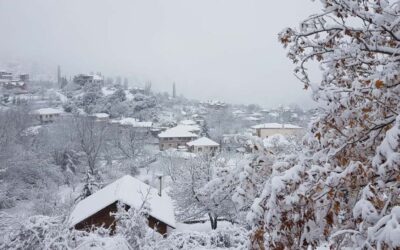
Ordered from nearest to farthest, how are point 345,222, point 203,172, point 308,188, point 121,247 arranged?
point 308,188 → point 345,222 → point 121,247 → point 203,172

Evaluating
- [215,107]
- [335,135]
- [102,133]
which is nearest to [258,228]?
[335,135]

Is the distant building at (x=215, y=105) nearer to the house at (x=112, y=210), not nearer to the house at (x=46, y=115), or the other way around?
the house at (x=46, y=115)

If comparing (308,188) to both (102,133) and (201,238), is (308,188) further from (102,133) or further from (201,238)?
(102,133)

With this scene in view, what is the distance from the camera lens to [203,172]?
25.0 meters

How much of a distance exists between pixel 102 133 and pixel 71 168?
17.5 ft

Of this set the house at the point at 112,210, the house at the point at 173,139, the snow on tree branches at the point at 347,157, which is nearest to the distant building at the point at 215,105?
the house at the point at 173,139

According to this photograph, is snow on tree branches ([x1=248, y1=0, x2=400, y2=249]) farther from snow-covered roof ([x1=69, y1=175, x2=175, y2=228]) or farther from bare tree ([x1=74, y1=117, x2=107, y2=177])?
bare tree ([x1=74, y1=117, x2=107, y2=177])

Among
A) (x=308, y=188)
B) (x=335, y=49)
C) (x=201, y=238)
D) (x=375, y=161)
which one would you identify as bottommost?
(x=201, y=238)

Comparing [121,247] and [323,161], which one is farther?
[121,247]

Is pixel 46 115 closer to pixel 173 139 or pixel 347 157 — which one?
pixel 173 139

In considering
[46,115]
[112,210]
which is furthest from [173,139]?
Answer: [112,210]

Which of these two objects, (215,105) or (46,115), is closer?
(46,115)

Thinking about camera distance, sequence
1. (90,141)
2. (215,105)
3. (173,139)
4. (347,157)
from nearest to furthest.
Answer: (347,157) < (90,141) < (173,139) < (215,105)

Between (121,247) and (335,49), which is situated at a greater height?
(335,49)
